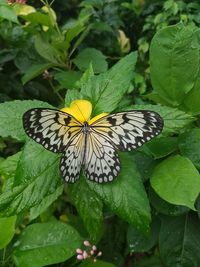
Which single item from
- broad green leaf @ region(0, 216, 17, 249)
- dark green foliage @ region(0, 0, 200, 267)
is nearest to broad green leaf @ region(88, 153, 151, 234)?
dark green foliage @ region(0, 0, 200, 267)

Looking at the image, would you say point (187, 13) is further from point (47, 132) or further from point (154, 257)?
point (47, 132)

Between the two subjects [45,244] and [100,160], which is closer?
[100,160]

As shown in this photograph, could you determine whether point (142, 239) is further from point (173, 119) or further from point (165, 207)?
point (173, 119)

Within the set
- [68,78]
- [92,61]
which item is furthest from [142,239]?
[92,61]

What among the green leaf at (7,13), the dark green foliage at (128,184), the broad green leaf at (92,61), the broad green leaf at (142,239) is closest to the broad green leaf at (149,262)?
the dark green foliage at (128,184)

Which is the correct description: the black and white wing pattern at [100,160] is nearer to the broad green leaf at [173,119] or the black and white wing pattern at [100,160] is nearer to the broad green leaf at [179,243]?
the broad green leaf at [173,119]

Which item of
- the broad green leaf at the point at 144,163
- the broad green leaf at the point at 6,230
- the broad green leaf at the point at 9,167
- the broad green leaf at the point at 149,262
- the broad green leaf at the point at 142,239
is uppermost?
the broad green leaf at the point at 9,167
